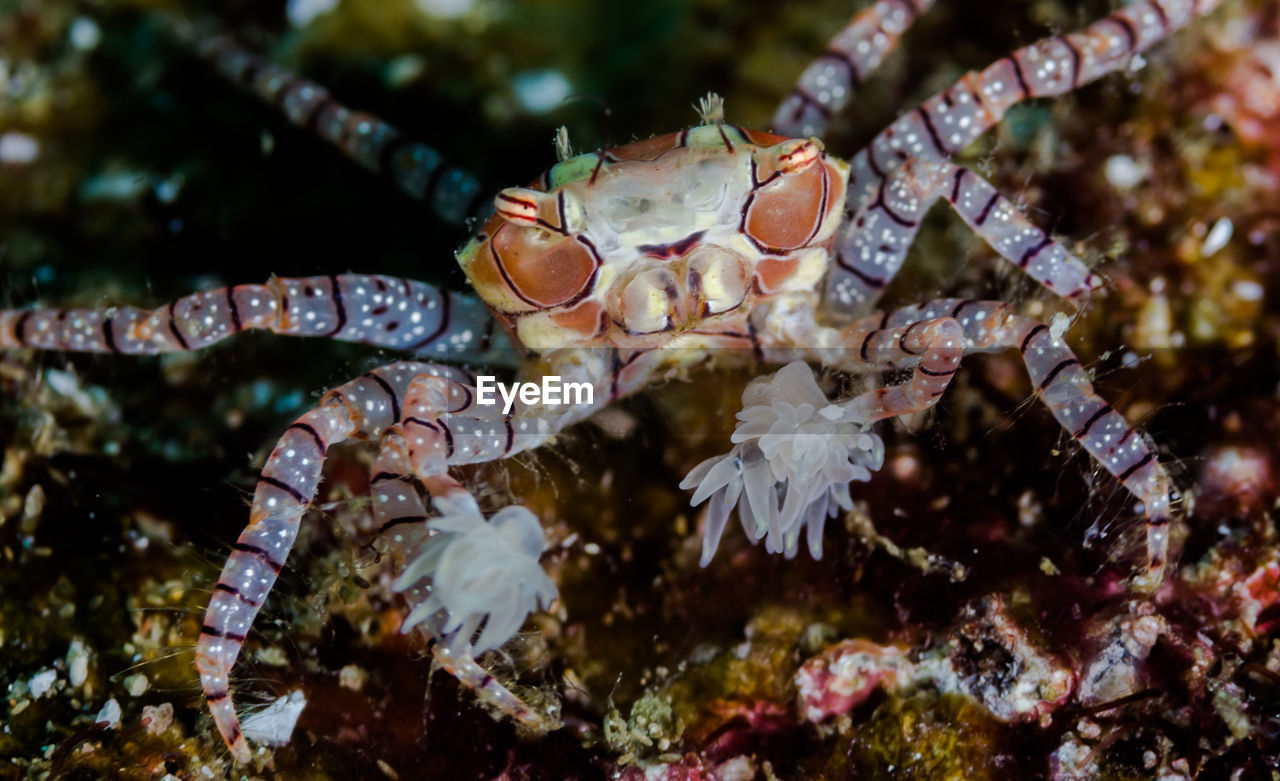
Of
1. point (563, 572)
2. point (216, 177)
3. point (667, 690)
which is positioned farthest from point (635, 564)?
point (216, 177)

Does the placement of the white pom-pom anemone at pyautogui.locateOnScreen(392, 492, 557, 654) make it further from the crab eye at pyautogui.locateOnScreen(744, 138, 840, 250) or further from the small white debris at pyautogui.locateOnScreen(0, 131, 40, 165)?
the small white debris at pyautogui.locateOnScreen(0, 131, 40, 165)

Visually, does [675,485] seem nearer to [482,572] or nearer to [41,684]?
[482,572]

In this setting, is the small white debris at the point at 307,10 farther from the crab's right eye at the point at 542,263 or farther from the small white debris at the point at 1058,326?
the small white debris at the point at 1058,326

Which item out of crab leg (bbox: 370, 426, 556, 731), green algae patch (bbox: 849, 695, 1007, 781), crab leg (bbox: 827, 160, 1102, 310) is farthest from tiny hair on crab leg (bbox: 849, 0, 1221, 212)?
crab leg (bbox: 370, 426, 556, 731)

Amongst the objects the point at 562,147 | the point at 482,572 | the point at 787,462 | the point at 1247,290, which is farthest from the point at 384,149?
the point at 1247,290

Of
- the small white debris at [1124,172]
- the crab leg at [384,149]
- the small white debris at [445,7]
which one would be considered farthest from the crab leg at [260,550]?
the small white debris at [1124,172]

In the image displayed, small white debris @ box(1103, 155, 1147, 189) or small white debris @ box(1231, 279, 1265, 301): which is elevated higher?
small white debris @ box(1103, 155, 1147, 189)
